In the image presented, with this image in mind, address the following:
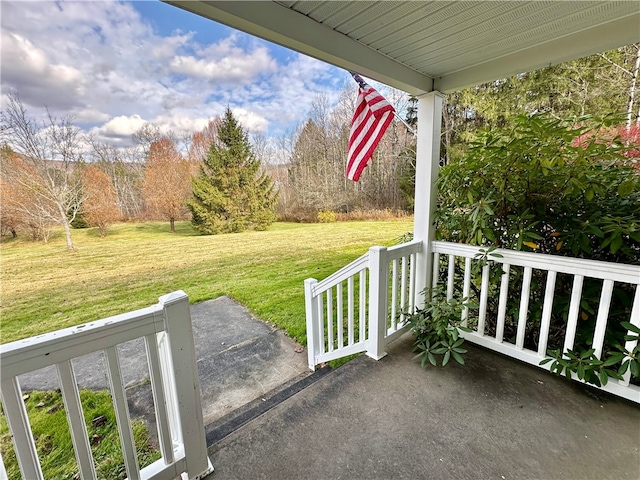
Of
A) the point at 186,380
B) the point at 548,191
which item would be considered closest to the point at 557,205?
the point at 548,191

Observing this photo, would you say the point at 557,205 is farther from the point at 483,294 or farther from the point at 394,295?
the point at 394,295

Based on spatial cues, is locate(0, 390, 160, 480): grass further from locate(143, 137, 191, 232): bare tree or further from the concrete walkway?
locate(143, 137, 191, 232): bare tree

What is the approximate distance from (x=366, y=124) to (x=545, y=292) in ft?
5.64

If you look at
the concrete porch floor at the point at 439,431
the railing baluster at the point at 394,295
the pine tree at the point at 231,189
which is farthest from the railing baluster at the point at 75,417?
the pine tree at the point at 231,189

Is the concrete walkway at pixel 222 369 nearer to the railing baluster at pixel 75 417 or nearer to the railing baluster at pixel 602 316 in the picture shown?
the railing baluster at pixel 75 417

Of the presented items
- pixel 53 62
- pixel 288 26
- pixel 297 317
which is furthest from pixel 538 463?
pixel 53 62

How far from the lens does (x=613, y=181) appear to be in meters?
1.82

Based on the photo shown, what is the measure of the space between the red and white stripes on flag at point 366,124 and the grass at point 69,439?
2407mm

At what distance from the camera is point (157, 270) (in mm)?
6828

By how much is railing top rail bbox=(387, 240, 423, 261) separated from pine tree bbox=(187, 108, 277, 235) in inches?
383

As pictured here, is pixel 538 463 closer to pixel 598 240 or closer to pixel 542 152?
pixel 598 240

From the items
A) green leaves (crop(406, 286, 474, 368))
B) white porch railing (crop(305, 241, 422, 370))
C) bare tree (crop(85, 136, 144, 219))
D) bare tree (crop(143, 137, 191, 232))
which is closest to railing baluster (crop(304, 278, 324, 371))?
white porch railing (crop(305, 241, 422, 370))

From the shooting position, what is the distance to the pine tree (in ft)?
35.3

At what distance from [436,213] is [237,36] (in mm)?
8264
